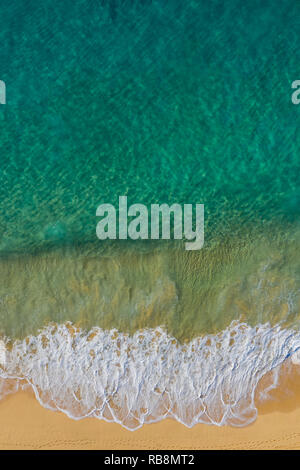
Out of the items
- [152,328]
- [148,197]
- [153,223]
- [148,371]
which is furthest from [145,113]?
[148,371]

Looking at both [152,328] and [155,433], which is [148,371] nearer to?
[152,328]

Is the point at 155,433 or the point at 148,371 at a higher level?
the point at 148,371

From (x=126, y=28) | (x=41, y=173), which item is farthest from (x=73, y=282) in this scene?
(x=126, y=28)

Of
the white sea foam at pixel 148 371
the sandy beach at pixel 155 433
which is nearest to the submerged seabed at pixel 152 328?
the white sea foam at pixel 148 371

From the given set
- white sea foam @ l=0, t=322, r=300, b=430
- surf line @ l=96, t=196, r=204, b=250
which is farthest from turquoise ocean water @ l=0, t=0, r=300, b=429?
surf line @ l=96, t=196, r=204, b=250

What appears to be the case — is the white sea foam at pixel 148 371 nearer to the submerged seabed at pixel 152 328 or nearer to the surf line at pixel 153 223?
the submerged seabed at pixel 152 328

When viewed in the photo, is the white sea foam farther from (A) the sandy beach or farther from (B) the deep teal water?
(B) the deep teal water
